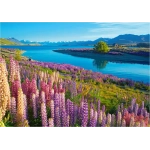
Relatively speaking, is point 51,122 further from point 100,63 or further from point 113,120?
point 100,63

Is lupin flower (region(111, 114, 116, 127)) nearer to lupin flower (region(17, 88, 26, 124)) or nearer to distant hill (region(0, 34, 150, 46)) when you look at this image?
distant hill (region(0, 34, 150, 46))

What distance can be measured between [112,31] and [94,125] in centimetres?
122

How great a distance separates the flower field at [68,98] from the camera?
484 cm

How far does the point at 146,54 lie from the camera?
5.02 meters

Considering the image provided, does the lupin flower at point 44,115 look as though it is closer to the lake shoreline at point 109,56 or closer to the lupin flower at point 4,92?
the lupin flower at point 4,92

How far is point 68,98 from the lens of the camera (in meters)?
5.00

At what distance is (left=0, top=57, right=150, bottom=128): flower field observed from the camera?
4.84m

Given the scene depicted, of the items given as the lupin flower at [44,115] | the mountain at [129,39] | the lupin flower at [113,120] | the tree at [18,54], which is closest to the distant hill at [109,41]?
the mountain at [129,39]

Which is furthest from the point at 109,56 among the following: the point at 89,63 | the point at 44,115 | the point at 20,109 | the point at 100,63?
the point at 20,109

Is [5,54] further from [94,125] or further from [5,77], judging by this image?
[94,125]

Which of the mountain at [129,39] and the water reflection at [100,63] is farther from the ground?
the mountain at [129,39]
